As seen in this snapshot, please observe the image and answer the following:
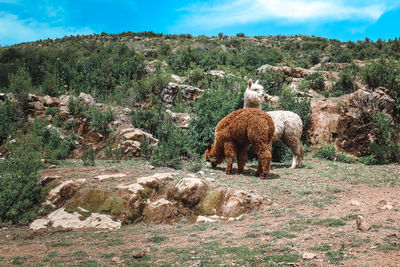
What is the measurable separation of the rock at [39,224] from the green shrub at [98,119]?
Answer: 6.26m

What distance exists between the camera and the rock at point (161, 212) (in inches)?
256

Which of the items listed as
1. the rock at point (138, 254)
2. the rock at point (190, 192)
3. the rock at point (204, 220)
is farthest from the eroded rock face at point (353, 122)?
the rock at point (138, 254)

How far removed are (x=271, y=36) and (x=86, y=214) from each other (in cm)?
4975

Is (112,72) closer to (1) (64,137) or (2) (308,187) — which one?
(1) (64,137)

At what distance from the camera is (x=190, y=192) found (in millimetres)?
6789

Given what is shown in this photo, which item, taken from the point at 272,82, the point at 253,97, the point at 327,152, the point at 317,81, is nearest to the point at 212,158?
the point at 253,97

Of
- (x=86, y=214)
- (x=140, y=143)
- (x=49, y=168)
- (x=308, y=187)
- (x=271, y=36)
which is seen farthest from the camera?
(x=271, y=36)

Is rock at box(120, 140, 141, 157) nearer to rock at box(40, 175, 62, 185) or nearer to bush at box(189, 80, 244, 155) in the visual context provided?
bush at box(189, 80, 244, 155)

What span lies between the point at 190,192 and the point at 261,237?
7.42 ft

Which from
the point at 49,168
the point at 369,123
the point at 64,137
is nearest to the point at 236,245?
the point at 49,168

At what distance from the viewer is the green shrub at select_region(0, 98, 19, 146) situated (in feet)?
37.8

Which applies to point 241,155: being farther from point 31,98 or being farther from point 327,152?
point 31,98

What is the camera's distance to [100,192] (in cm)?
689

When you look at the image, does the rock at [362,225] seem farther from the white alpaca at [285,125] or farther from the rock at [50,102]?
the rock at [50,102]
